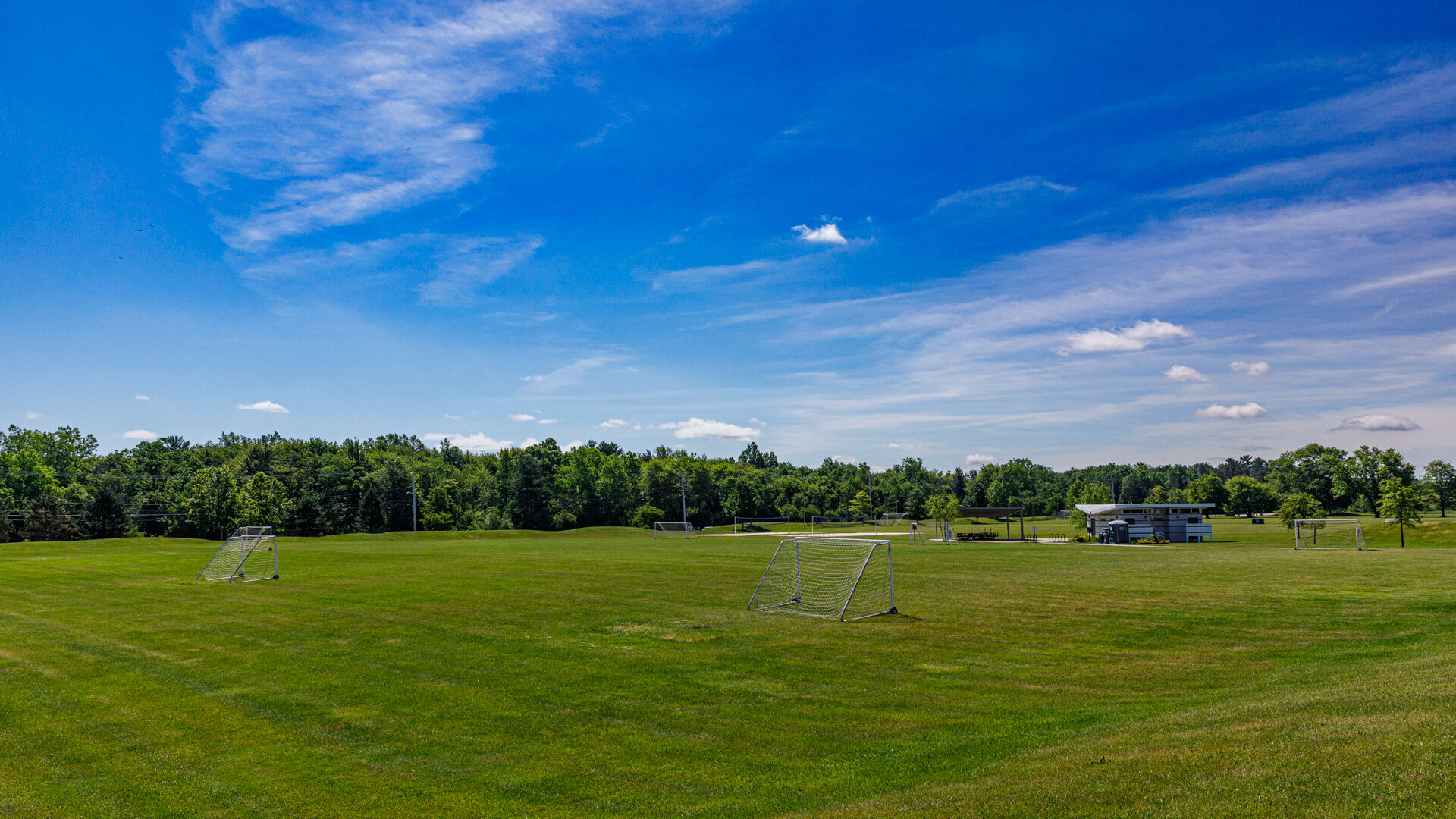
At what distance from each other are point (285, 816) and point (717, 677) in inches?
281

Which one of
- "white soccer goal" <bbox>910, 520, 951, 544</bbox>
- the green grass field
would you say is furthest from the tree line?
the green grass field

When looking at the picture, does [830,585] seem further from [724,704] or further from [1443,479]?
[1443,479]

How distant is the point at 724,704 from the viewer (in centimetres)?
1216

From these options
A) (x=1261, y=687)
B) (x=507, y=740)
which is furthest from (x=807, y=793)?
(x=1261, y=687)

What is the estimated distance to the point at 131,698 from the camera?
12992mm

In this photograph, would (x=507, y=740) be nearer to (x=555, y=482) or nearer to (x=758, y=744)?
(x=758, y=744)

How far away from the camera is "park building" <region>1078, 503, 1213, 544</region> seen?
66188mm

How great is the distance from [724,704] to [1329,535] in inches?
3075

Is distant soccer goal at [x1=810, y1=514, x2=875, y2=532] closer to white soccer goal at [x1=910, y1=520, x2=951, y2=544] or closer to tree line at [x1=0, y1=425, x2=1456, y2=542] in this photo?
tree line at [x1=0, y1=425, x2=1456, y2=542]

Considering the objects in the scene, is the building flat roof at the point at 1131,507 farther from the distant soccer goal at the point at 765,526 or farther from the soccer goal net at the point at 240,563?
the soccer goal net at the point at 240,563

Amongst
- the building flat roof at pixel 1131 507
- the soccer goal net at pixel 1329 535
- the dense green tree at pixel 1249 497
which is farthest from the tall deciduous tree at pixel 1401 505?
the dense green tree at pixel 1249 497

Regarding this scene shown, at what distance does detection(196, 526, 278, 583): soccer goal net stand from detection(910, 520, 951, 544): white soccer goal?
4072cm

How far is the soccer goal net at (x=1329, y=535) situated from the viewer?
51469 mm

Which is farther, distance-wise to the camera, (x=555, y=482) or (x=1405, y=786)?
(x=555, y=482)
